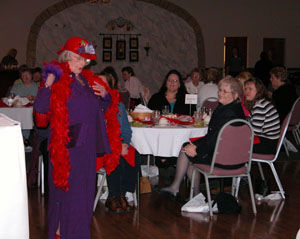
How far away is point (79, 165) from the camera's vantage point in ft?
10.4

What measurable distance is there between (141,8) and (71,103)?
33.6 feet

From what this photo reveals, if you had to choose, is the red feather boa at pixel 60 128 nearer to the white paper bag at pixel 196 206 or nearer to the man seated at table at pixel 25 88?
the white paper bag at pixel 196 206

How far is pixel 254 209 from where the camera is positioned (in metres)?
4.29

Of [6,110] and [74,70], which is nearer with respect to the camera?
[74,70]

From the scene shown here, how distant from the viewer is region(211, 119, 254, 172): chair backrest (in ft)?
12.9

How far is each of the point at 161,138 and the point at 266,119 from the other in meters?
1.04

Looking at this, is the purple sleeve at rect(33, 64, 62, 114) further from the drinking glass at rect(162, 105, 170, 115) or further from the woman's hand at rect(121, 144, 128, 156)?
the drinking glass at rect(162, 105, 170, 115)

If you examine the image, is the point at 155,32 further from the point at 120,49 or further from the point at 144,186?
the point at 144,186

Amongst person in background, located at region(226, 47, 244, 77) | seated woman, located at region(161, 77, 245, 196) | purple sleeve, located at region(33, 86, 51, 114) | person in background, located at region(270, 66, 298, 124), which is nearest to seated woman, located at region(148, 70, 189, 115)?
seated woman, located at region(161, 77, 245, 196)

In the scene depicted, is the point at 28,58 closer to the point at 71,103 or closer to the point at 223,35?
the point at 223,35

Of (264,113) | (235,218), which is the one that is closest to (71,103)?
(235,218)

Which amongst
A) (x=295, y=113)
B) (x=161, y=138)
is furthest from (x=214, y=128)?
(x=295, y=113)

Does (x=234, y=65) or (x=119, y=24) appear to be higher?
(x=119, y=24)

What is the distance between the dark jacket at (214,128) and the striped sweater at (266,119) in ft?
1.75
